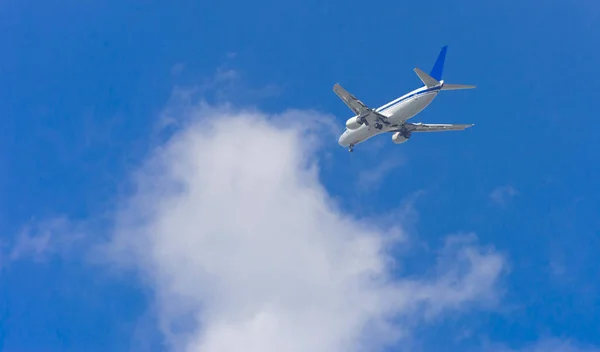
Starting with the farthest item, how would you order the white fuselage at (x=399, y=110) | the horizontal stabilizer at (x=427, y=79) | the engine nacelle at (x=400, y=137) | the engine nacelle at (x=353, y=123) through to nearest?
the engine nacelle at (x=400, y=137)
the engine nacelle at (x=353, y=123)
the white fuselage at (x=399, y=110)
the horizontal stabilizer at (x=427, y=79)

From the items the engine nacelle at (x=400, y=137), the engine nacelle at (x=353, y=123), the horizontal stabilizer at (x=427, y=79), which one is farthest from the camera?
the engine nacelle at (x=400, y=137)

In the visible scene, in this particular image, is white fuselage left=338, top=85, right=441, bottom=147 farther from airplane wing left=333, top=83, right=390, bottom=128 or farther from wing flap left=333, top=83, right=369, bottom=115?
wing flap left=333, top=83, right=369, bottom=115

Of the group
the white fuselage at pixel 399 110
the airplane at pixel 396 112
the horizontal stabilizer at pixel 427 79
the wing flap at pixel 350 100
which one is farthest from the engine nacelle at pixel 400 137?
the horizontal stabilizer at pixel 427 79

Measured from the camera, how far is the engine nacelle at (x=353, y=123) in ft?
345

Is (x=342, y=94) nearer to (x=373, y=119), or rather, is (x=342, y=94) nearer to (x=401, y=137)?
(x=373, y=119)

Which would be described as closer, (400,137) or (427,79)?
(427,79)

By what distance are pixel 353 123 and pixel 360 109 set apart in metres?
3.06

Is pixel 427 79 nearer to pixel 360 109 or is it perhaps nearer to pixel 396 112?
pixel 396 112

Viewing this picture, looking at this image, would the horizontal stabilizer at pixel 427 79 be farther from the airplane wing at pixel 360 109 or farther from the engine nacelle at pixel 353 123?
the engine nacelle at pixel 353 123

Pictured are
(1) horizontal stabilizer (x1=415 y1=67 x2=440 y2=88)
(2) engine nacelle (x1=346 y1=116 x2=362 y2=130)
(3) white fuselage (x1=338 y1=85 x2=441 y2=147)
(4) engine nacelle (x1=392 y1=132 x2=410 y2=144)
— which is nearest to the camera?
(1) horizontal stabilizer (x1=415 y1=67 x2=440 y2=88)

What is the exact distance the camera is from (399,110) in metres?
102

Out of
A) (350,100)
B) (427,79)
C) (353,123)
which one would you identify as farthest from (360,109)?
(427,79)

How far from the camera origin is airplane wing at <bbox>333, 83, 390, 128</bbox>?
100625 millimetres

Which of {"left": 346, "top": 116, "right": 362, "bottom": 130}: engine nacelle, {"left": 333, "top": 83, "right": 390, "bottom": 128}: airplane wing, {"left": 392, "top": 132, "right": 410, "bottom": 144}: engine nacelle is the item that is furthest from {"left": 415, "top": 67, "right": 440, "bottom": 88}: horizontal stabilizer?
{"left": 392, "top": 132, "right": 410, "bottom": 144}: engine nacelle
